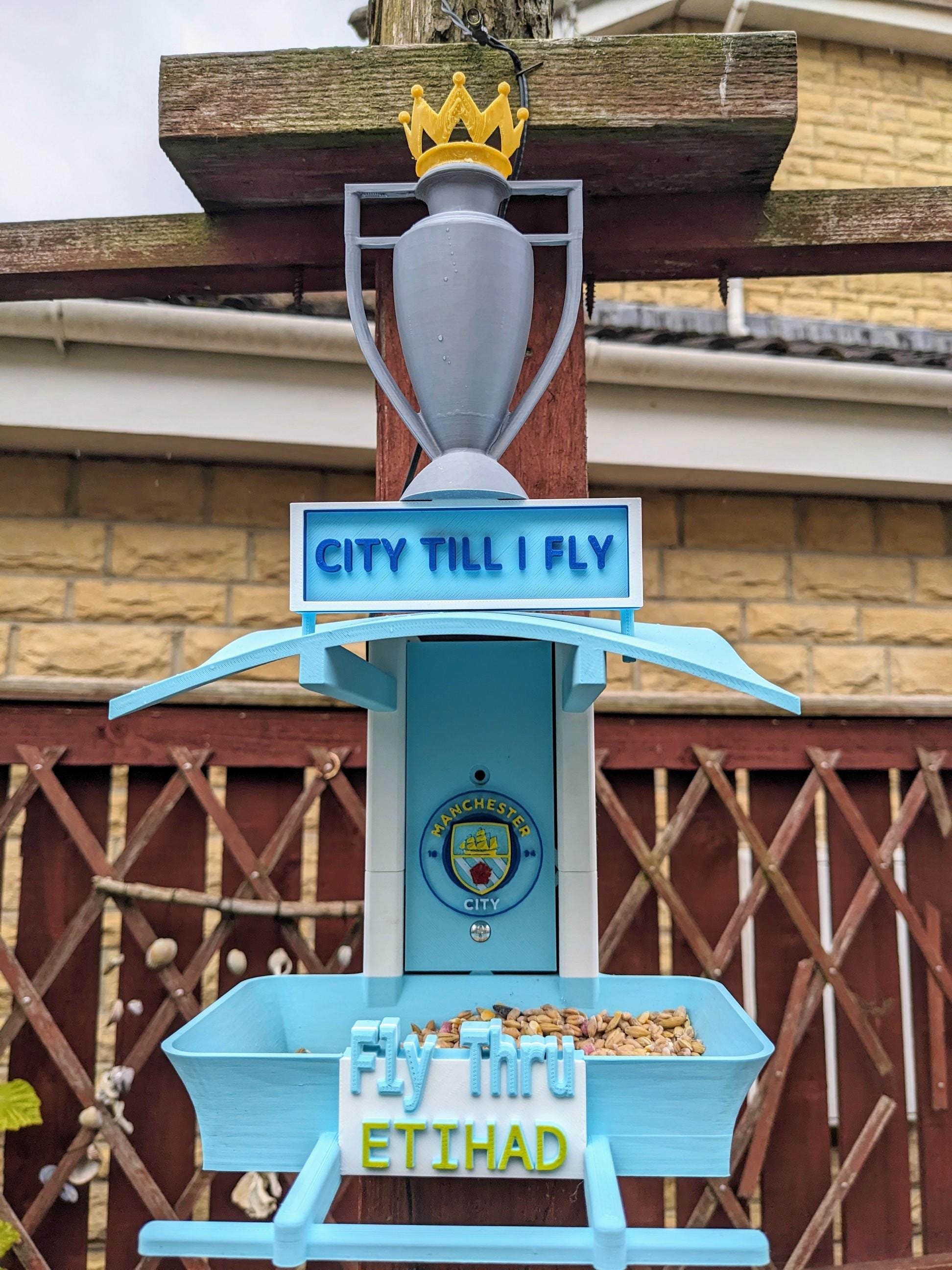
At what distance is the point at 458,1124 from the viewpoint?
3.64 feet

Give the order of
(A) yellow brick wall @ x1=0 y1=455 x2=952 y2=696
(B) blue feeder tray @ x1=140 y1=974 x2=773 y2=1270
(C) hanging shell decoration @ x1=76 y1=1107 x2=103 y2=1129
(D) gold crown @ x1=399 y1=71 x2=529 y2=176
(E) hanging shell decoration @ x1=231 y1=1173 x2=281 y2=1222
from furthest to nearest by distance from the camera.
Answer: (A) yellow brick wall @ x1=0 y1=455 x2=952 y2=696 → (E) hanging shell decoration @ x1=231 y1=1173 x2=281 y2=1222 → (C) hanging shell decoration @ x1=76 y1=1107 x2=103 y2=1129 → (D) gold crown @ x1=399 y1=71 x2=529 y2=176 → (B) blue feeder tray @ x1=140 y1=974 x2=773 y2=1270

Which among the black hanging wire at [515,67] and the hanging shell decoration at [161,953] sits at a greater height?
the black hanging wire at [515,67]

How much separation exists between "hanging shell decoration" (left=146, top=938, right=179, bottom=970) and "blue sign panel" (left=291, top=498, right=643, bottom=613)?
1.48 m

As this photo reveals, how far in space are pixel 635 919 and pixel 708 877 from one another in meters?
0.22

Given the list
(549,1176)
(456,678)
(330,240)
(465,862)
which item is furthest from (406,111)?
(549,1176)

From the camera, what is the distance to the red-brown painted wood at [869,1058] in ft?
8.00

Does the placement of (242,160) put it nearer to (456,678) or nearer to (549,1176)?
(456,678)

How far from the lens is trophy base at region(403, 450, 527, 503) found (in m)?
1.18

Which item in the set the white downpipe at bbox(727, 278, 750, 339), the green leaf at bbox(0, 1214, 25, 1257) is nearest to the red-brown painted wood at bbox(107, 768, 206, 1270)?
the green leaf at bbox(0, 1214, 25, 1257)

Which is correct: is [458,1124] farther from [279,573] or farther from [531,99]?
[279,573]

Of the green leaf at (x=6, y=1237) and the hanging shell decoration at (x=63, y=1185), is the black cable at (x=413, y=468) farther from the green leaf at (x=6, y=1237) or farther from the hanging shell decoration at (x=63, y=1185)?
the hanging shell decoration at (x=63, y=1185)

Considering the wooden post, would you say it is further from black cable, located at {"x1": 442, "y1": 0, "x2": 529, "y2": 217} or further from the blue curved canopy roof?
the blue curved canopy roof

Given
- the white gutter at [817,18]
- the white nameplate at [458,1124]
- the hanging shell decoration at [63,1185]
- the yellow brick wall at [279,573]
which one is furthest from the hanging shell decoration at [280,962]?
the white gutter at [817,18]

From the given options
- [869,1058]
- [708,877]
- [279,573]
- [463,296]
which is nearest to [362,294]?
[463,296]
